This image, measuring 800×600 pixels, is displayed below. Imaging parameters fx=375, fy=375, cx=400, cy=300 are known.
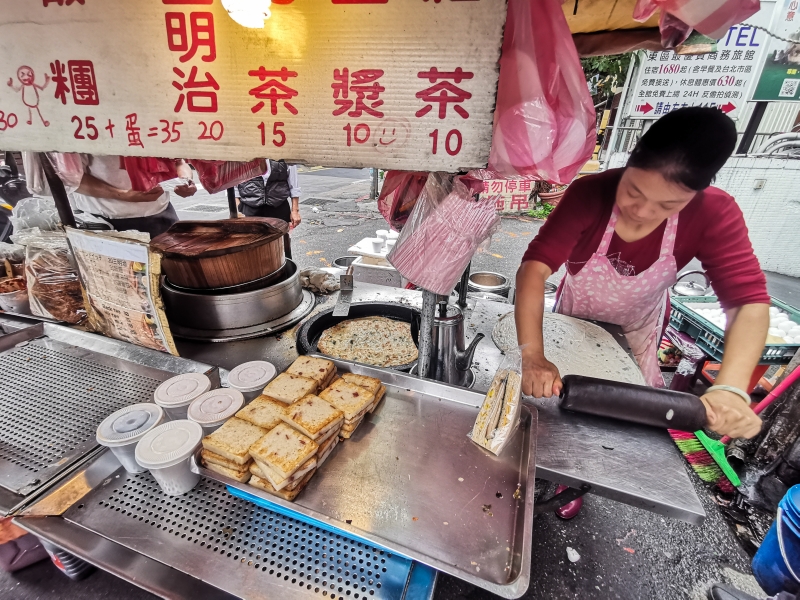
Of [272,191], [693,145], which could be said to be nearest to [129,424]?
[693,145]

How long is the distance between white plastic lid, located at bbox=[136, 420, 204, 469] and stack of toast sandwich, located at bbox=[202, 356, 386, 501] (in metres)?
0.07

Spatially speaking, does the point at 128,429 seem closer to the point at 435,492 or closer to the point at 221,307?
the point at 221,307

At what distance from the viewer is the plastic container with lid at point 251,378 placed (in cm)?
156

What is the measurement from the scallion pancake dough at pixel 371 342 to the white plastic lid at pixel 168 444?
3.05 feet

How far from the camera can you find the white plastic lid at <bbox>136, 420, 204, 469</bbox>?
1.20 metres

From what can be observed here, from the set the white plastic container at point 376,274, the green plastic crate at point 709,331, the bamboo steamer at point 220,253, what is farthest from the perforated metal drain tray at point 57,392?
the green plastic crate at point 709,331

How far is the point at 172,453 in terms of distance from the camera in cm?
123

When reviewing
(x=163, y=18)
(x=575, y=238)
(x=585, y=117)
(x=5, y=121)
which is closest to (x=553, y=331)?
(x=575, y=238)

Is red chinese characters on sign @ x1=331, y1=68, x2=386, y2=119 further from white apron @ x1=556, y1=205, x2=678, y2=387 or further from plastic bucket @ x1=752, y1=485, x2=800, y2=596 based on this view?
plastic bucket @ x1=752, y1=485, x2=800, y2=596

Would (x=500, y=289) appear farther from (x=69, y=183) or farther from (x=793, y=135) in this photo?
(x=793, y=135)

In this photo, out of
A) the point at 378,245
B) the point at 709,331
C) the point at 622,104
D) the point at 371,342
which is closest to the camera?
the point at 371,342

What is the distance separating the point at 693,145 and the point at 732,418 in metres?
1.10

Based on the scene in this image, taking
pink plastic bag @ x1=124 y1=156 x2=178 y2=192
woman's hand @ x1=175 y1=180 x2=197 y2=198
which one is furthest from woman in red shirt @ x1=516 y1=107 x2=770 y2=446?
woman's hand @ x1=175 y1=180 x2=197 y2=198

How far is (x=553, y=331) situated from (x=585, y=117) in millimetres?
1272
